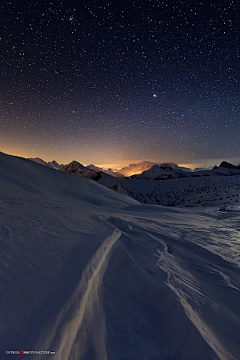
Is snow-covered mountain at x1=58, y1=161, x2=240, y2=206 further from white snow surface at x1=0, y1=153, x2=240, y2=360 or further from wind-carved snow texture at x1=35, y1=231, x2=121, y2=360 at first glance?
→ wind-carved snow texture at x1=35, y1=231, x2=121, y2=360

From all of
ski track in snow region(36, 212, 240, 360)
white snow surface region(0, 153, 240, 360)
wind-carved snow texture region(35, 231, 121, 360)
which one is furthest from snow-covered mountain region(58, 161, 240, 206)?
wind-carved snow texture region(35, 231, 121, 360)

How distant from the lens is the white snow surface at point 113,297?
1.46 metres

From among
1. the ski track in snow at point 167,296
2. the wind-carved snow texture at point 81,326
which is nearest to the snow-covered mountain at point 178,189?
the ski track in snow at point 167,296

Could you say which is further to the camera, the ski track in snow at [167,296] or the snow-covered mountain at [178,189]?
the snow-covered mountain at [178,189]

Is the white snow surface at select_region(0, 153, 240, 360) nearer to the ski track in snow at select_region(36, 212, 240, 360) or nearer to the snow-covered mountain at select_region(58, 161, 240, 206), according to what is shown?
the ski track in snow at select_region(36, 212, 240, 360)

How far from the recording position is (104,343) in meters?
1.48

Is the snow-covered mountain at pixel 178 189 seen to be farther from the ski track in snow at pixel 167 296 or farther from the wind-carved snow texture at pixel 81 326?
the wind-carved snow texture at pixel 81 326

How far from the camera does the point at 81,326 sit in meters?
1.61

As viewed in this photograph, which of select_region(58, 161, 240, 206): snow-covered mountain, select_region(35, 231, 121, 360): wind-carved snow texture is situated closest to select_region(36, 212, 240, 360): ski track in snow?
select_region(35, 231, 121, 360): wind-carved snow texture

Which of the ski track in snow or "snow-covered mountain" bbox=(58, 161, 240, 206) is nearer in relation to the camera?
the ski track in snow

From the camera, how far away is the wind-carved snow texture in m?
1.38

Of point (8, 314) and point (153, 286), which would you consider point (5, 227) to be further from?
point (153, 286)

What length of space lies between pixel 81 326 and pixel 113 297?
0.53m

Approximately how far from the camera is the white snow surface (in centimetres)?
146
